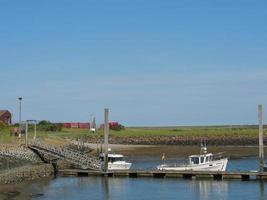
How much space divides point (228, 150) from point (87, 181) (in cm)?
5535

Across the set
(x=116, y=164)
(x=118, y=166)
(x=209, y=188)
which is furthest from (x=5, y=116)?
(x=209, y=188)

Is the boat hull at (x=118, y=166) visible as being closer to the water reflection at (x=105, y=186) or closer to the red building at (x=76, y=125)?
the water reflection at (x=105, y=186)

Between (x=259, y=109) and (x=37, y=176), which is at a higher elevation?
(x=259, y=109)

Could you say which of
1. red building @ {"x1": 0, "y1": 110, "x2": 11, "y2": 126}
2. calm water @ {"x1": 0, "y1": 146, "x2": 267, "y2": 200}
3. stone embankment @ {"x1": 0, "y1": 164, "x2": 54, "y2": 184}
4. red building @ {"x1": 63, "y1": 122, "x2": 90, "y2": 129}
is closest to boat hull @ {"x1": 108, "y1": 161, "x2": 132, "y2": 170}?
calm water @ {"x1": 0, "y1": 146, "x2": 267, "y2": 200}

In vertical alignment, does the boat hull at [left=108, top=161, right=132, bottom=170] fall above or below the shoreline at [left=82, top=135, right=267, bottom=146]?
below

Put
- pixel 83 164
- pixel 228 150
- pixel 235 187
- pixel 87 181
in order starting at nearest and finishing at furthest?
1. pixel 235 187
2. pixel 87 181
3. pixel 83 164
4. pixel 228 150

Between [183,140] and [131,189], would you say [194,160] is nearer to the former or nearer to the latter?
[131,189]

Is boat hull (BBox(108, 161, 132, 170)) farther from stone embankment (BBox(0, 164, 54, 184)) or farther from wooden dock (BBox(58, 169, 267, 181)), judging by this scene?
stone embankment (BBox(0, 164, 54, 184))

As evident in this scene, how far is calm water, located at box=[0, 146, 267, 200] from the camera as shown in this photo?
5021cm

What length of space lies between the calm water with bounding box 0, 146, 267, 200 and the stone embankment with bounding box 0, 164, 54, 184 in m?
1.29

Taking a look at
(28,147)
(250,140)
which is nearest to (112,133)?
(250,140)

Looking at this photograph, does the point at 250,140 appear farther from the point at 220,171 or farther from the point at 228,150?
the point at 220,171

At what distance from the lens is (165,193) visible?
52344mm

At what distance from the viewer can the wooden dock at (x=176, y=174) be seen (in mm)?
59500
